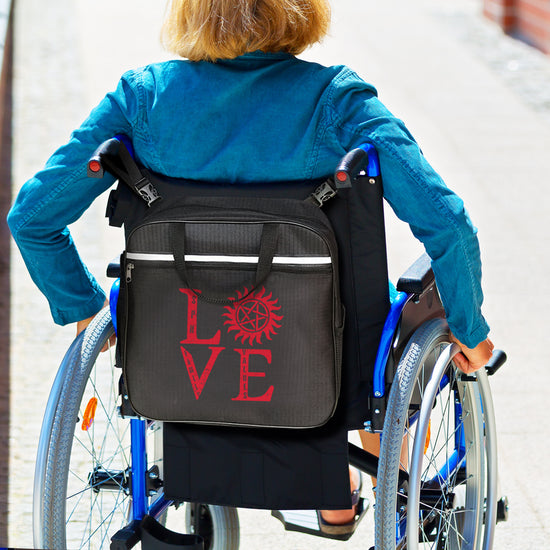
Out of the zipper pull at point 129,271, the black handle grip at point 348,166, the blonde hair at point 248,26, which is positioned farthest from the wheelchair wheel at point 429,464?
the blonde hair at point 248,26

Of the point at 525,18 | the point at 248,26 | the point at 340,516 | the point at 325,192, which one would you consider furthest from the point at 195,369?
the point at 525,18

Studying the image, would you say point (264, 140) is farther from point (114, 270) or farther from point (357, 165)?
point (114, 270)

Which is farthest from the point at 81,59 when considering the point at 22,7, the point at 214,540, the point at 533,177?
the point at 214,540

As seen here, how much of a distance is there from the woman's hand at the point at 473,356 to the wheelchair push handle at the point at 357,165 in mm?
490

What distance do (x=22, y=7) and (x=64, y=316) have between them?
11066 mm

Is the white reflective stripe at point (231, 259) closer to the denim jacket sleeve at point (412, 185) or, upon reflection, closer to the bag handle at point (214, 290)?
the bag handle at point (214, 290)

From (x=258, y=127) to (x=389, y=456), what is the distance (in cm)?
75

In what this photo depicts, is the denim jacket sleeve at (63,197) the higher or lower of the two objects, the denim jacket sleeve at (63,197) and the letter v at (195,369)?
the higher

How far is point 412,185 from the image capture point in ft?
7.03

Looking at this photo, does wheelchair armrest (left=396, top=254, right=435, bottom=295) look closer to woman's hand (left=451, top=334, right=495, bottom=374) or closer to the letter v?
woman's hand (left=451, top=334, right=495, bottom=374)

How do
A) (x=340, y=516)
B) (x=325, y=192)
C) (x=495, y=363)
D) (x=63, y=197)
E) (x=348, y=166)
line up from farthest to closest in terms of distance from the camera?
1. (x=340, y=516)
2. (x=495, y=363)
3. (x=63, y=197)
4. (x=325, y=192)
5. (x=348, y=166)

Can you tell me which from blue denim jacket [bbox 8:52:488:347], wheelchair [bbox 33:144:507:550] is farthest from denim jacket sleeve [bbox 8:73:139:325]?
wheelchair [bbox 33:144:507:550]

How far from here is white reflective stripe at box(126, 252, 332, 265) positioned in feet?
7.03

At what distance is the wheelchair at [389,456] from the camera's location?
2.18 m
